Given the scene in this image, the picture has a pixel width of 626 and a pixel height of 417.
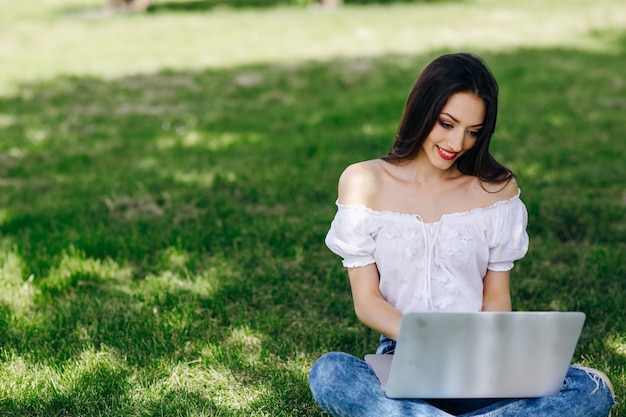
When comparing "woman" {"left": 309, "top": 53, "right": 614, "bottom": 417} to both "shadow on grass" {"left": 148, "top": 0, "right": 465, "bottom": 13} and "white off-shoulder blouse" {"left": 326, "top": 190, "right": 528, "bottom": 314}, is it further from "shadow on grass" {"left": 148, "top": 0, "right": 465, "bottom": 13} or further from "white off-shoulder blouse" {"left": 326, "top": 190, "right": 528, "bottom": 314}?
"shadow on grass" {"left": 148, "top": 0, "right": 465, "bottom": 13}

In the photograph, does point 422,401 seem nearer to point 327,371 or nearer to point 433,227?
point 327,371

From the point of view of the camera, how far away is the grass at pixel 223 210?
339 cm

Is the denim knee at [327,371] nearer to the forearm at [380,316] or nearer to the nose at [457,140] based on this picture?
the forearm at [380,316]

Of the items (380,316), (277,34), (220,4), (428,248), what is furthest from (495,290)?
(220,4)

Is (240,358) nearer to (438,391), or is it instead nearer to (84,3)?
(438,391)

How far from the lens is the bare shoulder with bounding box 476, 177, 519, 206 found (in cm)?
301

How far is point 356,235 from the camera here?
2.91m

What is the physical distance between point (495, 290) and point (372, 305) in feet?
1.67

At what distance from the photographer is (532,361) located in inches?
94.3

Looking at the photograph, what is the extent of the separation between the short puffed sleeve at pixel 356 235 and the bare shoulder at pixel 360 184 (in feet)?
0.11

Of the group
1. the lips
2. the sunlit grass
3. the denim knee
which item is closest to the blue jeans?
the denim knee

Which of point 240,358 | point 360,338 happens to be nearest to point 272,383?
point 240,358

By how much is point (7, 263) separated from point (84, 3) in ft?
61.8

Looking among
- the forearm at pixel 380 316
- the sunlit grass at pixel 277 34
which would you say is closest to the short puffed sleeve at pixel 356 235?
the forearm at pixel 380 316
